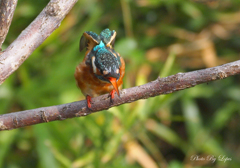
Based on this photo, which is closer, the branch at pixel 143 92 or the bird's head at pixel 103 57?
the branch at pixel 143 92

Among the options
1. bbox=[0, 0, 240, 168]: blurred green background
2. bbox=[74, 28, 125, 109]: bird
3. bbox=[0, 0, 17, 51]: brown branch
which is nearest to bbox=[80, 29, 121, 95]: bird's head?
bbox=[74, 28, 125, 109]: bird

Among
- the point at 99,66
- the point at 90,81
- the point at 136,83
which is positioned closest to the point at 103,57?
the point at 99,66

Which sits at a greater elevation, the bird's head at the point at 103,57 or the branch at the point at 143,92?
the bird's head at the point at 103,57

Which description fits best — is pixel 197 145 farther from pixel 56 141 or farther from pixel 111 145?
pixel 56 141

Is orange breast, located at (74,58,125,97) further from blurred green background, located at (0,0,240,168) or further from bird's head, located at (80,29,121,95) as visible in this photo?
blurred green background, located at (0,0,240,168)

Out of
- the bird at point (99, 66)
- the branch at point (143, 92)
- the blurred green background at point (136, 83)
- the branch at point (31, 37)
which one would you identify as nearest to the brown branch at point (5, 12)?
the branch at point (31, 37)

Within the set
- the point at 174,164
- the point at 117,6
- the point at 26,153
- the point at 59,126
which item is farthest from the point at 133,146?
the point at 117,6

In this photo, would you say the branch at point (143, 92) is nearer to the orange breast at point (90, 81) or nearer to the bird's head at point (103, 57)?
the bird's head at point (103, 57)

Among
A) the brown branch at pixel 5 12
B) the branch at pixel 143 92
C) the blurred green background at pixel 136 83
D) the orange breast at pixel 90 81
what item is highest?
the blurred green background at pixel 136 83

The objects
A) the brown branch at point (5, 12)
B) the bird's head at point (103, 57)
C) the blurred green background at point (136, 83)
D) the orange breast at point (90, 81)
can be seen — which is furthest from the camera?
the blurred green background at point (136, 83)
